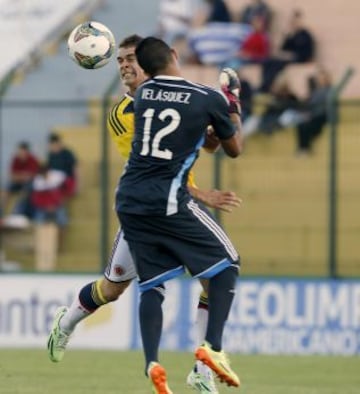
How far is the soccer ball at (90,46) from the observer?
1019cm

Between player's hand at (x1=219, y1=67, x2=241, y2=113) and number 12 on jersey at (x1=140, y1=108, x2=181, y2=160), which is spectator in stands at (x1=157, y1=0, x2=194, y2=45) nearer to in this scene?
player's hand at (x1=219, y1=67, x2=241, y2=113)

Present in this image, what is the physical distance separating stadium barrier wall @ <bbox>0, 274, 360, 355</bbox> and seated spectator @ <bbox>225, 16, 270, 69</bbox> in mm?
4610

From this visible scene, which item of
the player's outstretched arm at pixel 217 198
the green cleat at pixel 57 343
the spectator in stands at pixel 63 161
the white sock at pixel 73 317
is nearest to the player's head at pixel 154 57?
the player's outstretched arm at pixel 217 198

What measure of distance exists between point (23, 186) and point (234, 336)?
3.33m

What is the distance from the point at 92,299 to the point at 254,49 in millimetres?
10211

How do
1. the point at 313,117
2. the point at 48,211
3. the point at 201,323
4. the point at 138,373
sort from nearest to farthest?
the point at 201,323 → the point at 138,373 → the point at 313,117 → the point at 48,211

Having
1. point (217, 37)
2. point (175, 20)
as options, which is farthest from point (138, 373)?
point (175, 20)

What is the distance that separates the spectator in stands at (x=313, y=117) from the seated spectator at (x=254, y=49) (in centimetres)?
179

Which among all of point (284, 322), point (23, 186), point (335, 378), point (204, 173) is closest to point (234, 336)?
point (284, 322)

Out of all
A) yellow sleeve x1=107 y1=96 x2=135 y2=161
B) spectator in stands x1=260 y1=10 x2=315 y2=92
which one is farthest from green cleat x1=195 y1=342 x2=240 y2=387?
spectator in stands x1=260 y1=10 x2=315 y2=92

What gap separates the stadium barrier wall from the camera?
1620 centimetres

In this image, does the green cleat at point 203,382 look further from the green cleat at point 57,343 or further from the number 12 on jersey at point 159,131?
the green cleat at point 57,343

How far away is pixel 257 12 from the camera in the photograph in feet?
67.5

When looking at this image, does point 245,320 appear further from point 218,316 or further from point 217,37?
point 218,316
